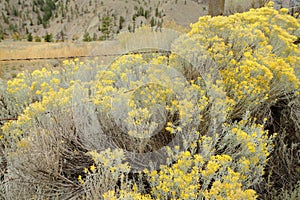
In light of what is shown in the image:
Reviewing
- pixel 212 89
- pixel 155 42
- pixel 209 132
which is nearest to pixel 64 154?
pixel 209 132

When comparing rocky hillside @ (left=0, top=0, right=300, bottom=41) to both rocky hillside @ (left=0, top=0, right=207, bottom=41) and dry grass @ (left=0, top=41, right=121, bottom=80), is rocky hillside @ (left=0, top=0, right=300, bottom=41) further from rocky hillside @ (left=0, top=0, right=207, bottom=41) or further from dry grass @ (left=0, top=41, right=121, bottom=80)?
dry grass @ (left=0, top=41, right=121, bottom=80)

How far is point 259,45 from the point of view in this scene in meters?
3.68

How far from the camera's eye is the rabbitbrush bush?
7.58 feet

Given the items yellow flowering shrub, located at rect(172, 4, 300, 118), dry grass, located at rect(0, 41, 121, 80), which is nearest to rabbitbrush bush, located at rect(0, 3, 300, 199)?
yellow flowering shrub, located at rect(172, 4, 300, 118)

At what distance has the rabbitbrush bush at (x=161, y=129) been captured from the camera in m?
2.31

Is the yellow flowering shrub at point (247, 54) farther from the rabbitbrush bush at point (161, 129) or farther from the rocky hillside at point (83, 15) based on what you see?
the rocky hillside at point (83, 15)

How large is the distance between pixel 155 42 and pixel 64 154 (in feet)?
10.5

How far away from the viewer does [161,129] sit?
284 centimetres

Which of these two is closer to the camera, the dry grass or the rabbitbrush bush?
the rabbitbrush bush

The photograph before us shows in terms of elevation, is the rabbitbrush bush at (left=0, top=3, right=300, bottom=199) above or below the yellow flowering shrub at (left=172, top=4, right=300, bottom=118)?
below

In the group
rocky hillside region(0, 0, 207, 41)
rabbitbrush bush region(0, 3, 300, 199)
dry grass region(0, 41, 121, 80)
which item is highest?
rabbitbrush bush region(0, 3, 300, 199)

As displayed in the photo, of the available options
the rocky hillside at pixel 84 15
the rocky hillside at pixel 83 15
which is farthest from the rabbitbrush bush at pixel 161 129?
the rocky hillside at pixel 84 15

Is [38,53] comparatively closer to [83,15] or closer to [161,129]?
[161,129]

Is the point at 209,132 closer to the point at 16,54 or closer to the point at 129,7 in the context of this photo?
the point at 16,54
